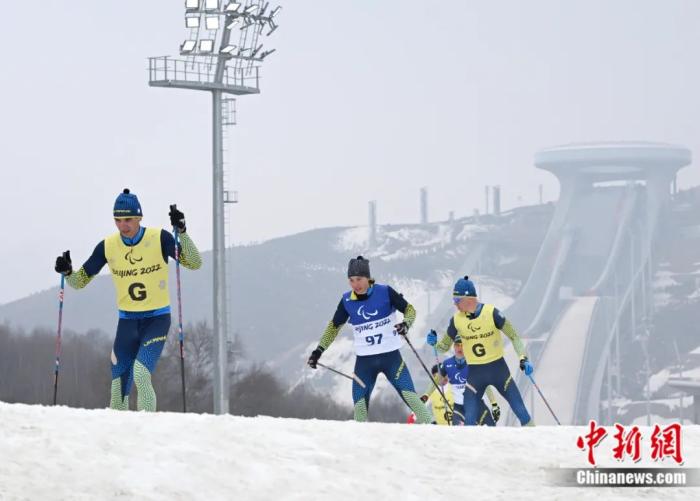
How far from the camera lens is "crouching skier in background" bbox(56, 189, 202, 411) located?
11.1 meters

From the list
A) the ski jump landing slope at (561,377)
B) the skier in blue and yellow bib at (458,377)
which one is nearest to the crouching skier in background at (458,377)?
the skier in blue and yellow bib at (458,377)

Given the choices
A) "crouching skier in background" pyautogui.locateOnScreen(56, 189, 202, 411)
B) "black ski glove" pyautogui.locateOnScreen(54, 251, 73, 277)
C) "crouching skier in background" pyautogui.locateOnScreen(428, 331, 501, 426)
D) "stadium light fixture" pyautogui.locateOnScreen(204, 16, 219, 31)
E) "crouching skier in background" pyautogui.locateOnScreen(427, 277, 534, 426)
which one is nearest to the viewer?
"crouching skier in background" pyautogui.locateOnScreen(56, 189, 202, 411)

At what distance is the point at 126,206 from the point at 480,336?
4.81 metres

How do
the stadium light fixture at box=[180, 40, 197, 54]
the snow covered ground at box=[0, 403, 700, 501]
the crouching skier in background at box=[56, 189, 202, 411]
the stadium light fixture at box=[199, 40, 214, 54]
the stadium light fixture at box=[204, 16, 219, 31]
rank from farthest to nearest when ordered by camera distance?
1. the stadium light fixture at box=[180, 40, 197, 54]
2. the stadium light fixture at box=[199, 40, 214, 54]
3. the stadium light fixture at box=[204, 16, 219, 31]
4. the crouching skier in background at box=[56, 189, 202, 411]
5. the snow covered ground at box=[0, 403, 700, 501]

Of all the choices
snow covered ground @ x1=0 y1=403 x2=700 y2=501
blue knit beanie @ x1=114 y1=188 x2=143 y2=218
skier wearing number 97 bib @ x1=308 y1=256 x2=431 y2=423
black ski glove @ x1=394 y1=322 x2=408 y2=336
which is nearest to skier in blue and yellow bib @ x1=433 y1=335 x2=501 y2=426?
skier wearing number 97 bib @ x1=308 y1=256 x2=431 y2=423

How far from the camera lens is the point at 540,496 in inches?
327

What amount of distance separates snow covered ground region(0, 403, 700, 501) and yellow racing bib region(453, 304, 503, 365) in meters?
4.38

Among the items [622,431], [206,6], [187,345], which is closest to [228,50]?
[206,6]

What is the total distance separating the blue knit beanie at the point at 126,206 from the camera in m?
11.1

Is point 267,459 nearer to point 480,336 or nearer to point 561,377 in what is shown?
point 480,336

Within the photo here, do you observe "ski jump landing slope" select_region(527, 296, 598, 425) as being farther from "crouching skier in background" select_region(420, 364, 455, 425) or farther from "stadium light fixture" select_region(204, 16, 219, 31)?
"crouching skier in background" select_region(420, 364, 455, 425)

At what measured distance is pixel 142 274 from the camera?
1110 centimetres

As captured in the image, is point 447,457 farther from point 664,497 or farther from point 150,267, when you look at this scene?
point 150,267

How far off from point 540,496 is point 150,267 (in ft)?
13.9
